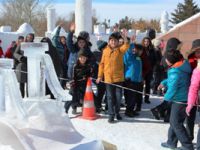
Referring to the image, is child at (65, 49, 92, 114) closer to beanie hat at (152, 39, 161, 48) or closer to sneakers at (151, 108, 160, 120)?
sneakers at (151, 108, 160, 120)

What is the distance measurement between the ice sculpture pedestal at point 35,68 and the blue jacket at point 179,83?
321 centimetres

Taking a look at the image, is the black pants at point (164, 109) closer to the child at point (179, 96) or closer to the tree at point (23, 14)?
the child at point (179, 96)

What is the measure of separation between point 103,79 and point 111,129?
127cm

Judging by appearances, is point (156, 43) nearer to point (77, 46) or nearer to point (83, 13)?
point (77, 46)

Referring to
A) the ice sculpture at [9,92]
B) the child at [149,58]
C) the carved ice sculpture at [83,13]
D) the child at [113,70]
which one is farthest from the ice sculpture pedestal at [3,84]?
the carved ice sculpture at [83,13]

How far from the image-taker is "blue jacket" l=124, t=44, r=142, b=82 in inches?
286

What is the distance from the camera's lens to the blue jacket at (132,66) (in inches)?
286

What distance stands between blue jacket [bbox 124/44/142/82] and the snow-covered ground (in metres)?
0.82

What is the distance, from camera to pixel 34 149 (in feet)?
6.17

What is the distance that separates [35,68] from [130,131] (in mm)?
4381

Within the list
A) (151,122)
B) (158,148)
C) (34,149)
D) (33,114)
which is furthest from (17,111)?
(151,122)

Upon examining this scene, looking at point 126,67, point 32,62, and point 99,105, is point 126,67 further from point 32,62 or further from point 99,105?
point 32,62

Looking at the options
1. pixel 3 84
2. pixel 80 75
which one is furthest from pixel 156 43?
pixel 3 84

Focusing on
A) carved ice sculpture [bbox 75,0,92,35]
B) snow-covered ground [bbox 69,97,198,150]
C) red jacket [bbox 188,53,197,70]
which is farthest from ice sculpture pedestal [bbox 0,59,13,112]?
carved ice sculpture [bbox 75,0,92,35]
